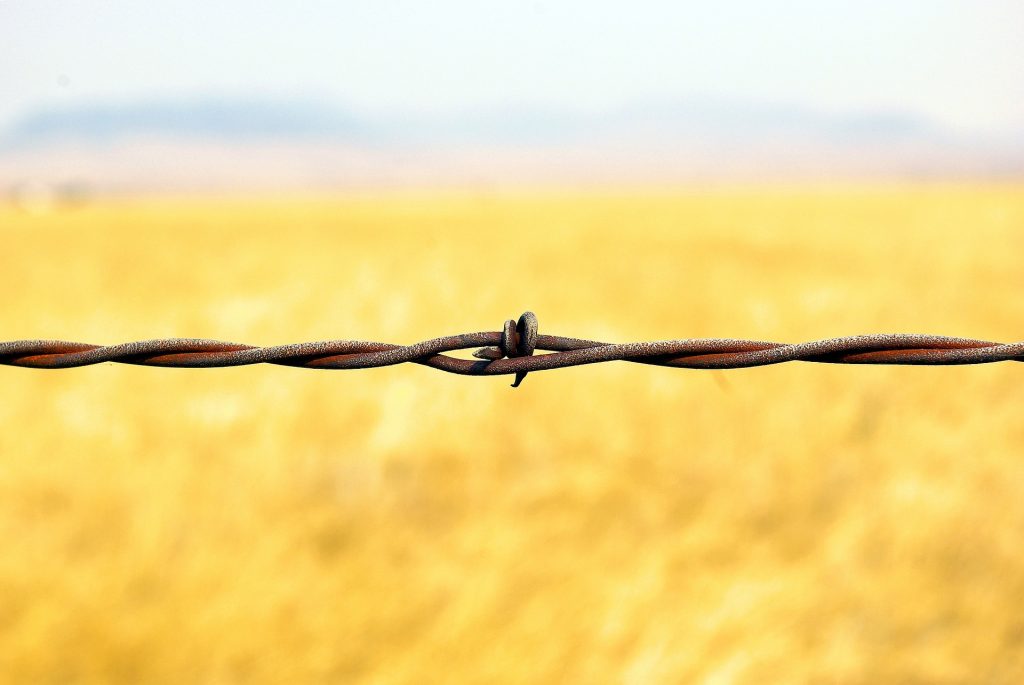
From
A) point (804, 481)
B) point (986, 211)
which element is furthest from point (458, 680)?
point (986, 211)

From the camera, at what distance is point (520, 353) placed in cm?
115

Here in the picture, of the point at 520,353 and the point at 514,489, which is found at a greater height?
the point at 514,489

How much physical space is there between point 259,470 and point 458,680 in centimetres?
178

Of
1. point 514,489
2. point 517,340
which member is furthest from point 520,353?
point 514,489

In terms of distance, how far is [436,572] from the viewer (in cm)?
443

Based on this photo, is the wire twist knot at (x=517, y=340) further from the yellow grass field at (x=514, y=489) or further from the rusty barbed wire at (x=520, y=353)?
the yellow grass field at (x=514, y=489)

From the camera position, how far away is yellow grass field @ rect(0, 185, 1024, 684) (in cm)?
396

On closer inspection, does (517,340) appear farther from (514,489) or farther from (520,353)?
(514,489)

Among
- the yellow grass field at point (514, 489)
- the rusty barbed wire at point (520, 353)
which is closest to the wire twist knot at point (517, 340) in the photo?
the rusty barbed wire at point (520, 353)

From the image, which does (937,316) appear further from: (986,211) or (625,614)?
(986,211)

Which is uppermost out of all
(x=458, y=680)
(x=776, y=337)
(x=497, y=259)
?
(x=497, y=259)

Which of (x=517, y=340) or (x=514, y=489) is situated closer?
(x=517, y=340)

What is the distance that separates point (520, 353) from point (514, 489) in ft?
12.4

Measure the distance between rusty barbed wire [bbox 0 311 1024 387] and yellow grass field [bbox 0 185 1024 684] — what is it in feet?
9.44
